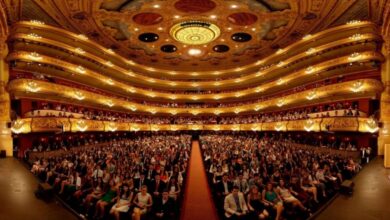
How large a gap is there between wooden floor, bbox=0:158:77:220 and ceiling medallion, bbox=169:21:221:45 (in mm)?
15497

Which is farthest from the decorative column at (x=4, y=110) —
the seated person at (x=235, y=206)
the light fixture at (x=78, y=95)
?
the seated person at (x=235, y=206)

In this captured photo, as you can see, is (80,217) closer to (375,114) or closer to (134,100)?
(375,114)

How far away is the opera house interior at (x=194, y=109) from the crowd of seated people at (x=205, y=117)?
0.19 meters

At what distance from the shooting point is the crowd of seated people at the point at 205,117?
1631 centimetres

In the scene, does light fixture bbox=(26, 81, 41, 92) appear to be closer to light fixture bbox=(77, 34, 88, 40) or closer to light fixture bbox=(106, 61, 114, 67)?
light fixture bbox=(77, 34, 88, 40)

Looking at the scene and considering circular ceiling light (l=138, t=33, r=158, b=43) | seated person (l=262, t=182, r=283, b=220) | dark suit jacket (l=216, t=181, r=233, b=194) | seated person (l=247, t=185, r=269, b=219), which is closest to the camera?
seated person (l=262, t=182, r=283, b=220)

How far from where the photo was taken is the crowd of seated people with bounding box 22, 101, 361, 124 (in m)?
16.3

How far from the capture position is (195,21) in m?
19.3

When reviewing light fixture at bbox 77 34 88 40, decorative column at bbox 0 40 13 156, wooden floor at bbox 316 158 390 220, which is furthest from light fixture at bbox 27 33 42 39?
wooden floor at bbox 316 158 390 220

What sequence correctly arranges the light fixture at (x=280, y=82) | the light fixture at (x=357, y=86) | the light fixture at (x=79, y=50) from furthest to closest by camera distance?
the light fixture at (x=280, y=82)
the light fixture at (x=79, y=50)
the light fixture at (x=357, y=86)

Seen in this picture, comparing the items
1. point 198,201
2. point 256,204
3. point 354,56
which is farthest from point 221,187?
point 354,56

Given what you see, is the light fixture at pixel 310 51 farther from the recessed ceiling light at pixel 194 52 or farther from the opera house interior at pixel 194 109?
the recessed ceiling light at pixel 194 52

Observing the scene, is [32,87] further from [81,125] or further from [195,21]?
[195,21]

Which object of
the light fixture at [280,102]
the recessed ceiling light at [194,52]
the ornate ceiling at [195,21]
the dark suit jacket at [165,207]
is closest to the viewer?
the dark suit jacket at [165,207]
